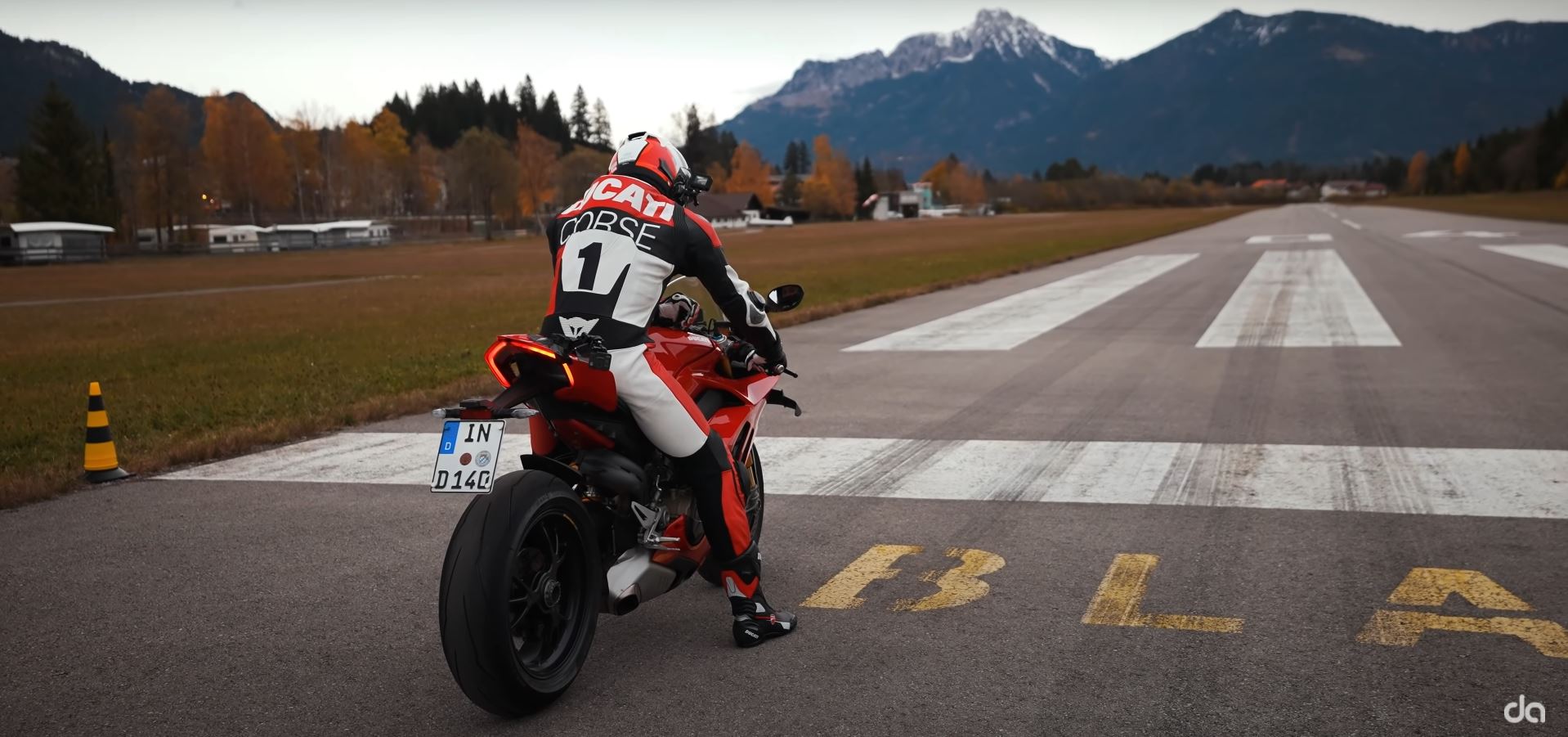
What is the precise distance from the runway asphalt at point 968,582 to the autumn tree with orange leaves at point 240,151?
362ft

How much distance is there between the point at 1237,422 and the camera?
8727mm

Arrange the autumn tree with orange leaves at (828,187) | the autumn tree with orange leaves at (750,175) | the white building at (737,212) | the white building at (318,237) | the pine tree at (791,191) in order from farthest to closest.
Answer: the pine tree at (791,191) → the autumn tree with orange leaves at (750,175) → the autumn tree with orange leaves at (828,187) → the white building at (737,212) → the white building at (318,237)

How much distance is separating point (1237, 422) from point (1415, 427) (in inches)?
48.1

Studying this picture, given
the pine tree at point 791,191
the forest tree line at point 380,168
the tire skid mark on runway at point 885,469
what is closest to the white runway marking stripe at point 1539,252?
the tire skid mark on runway at point 885,469

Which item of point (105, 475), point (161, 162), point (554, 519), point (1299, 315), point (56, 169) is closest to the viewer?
point (554, 519)

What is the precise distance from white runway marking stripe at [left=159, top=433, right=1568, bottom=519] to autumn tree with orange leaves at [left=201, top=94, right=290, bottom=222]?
109 m

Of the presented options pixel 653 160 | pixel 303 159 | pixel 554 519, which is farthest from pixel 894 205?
pixel 554 519

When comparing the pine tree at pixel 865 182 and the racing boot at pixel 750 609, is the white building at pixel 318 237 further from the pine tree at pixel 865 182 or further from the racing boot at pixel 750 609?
Answer: the pine tree at pixel 865 182

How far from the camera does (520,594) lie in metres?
3.86

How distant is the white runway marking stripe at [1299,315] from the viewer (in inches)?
534

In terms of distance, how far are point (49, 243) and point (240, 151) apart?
44.4 m

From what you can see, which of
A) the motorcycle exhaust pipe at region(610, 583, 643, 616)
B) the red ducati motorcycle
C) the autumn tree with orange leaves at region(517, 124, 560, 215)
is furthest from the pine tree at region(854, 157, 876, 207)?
the motorcycle exhaust pipe at region(610, 583, 643, 616)

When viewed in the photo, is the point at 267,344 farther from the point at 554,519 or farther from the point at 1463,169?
the point at 1463,169

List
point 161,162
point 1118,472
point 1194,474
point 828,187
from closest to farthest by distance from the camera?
point 1194,474
point 1118,472
point 161,162
point 828,187
